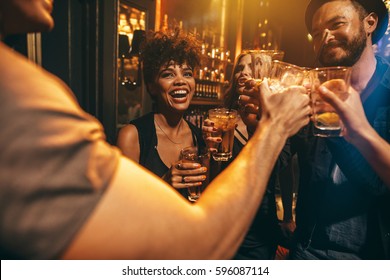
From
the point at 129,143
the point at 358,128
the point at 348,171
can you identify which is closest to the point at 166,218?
the point at 358,128

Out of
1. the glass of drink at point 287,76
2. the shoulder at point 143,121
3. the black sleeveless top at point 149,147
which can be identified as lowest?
the black sleeveless top at point 149,147

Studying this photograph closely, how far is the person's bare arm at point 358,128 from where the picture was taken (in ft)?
3.82

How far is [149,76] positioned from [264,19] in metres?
5.69

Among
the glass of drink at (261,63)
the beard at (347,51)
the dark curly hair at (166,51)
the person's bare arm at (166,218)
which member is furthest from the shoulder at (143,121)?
the person's bare arm at (166,218)

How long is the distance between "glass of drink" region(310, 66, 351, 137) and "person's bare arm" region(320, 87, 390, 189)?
0.16 ft

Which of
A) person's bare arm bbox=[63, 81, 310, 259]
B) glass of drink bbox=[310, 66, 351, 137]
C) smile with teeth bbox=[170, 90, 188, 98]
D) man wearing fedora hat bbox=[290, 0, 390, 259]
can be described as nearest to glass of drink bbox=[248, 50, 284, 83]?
glass of drink bbox=[310, 66, 351, 137]

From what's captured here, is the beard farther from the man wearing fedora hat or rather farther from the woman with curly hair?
the woman with curly hair

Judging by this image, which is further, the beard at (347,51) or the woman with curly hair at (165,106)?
the woman with curly hair at (165,106)

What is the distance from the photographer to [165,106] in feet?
8.34

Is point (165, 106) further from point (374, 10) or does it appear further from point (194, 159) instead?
point (374, 10)

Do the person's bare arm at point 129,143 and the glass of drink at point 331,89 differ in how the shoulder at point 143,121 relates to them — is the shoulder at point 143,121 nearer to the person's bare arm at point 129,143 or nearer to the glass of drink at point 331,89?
the person's bare arm at point 129,143

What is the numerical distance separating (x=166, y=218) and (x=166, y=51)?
7.06ft
